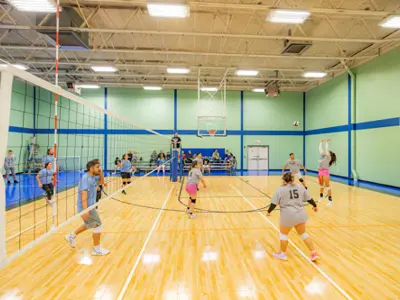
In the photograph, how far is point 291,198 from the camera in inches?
151

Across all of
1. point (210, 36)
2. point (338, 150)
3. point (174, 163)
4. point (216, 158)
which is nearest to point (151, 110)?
point (216, 158)

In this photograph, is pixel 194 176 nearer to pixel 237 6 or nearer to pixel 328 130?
pixel 237 6

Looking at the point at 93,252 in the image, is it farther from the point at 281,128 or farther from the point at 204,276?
the point at 281,128

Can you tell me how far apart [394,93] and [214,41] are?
8699 millimetres

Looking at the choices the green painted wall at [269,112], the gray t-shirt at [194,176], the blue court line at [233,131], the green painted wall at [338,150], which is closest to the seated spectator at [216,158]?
→ the blue court line at [233,131]

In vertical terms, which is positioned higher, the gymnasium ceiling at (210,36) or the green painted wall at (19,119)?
the gymnasium ceiling at (210,36)

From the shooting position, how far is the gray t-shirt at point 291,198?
3.81 metres

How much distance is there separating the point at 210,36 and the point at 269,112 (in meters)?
10.4

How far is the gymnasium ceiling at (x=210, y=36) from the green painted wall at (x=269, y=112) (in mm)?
2374

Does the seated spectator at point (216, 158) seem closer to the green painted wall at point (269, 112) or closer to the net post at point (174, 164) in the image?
the green painted wall at point (269, 112)

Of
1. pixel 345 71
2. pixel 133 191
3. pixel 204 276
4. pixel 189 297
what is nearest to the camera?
pixel 189 297

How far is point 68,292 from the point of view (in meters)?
3.12

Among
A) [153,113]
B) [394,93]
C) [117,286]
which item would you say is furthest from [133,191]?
[394,93]

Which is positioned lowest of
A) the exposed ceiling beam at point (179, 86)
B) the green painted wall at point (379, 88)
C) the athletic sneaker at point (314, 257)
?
the athletic sneaker at point (314, 257)
